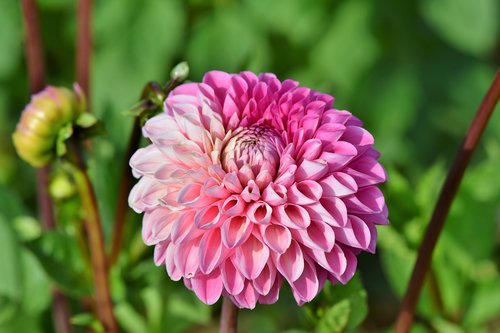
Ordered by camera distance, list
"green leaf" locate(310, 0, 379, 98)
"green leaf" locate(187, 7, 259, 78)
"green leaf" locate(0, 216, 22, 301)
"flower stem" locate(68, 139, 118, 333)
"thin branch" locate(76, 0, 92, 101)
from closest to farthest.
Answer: "flower stem" locate(68, 139, 118, 333) → "thin branch" locate(76, 0, 92, 101) → "green leaf" locate(0, 216, 22, 301) → "green leaf" locate(187, 7, 259, 78) → "green leaf" locate(310, 0, 379, 98)

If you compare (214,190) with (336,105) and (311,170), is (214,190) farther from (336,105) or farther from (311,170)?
(336,105)

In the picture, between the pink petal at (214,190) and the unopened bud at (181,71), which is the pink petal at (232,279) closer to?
the pink petal at (214,190)

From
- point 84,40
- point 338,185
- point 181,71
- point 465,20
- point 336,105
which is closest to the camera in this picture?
point 338,185

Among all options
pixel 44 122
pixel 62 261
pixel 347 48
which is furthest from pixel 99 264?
pixel 347 48

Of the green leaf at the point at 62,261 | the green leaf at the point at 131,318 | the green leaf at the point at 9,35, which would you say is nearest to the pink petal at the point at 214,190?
the green leaf at the point at 62,261

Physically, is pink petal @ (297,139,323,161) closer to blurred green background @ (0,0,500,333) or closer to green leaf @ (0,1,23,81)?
blurred green background @ (0,0,500,333)

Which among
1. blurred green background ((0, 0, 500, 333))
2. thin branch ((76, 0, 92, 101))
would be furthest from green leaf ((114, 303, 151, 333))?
thin branch ((76, 0, 92, 101))
